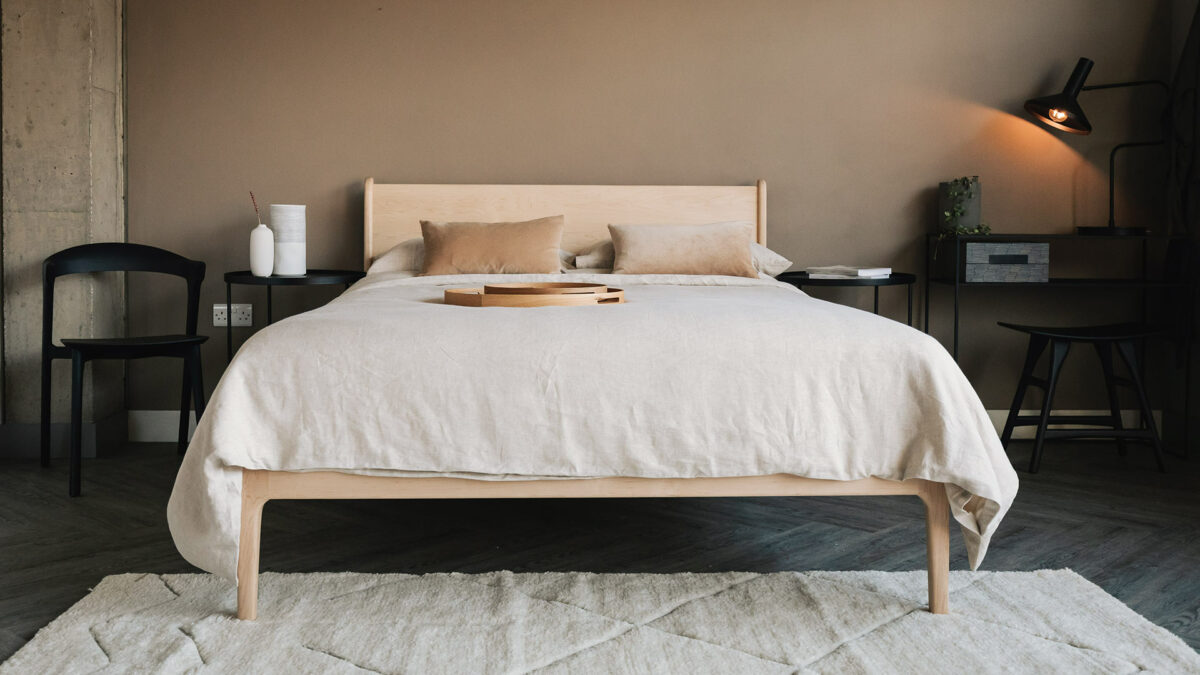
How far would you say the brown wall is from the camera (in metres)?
4.12

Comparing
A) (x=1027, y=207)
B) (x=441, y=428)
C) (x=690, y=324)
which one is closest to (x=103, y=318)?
(x=441, y=428)

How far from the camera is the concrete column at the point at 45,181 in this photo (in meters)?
3.71

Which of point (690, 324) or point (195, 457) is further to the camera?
point (690, 324)

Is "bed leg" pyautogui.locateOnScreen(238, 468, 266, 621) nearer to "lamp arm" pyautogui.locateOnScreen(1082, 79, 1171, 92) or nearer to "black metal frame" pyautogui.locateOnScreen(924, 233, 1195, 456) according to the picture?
"black metal frame" pyautogui.locateOnScreen(924, 233, 1195, 456)

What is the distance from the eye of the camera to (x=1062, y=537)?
272 centimetres

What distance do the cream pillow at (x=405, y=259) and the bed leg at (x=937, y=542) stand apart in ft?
6.93

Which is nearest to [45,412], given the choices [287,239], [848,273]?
[287,239]

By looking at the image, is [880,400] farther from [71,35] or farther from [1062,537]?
[71,35]

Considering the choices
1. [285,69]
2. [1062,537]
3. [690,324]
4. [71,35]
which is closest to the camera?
[690,324]

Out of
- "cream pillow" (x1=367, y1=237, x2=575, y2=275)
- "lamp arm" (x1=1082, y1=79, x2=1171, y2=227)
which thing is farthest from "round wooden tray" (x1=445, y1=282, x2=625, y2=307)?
"lamp arm" (x1=1082, y1=79, x2=1171, y2=227)

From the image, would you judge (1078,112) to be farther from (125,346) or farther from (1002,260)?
(125,346)

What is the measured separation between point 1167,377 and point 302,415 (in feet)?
12.7

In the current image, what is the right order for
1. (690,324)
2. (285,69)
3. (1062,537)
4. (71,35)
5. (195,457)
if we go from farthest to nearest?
1. (285,69)
2. (71,35)
3. (1062,537)
4. (690,324)
5. (195,457)

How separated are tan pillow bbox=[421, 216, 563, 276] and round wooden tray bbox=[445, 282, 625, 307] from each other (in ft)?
3.49
